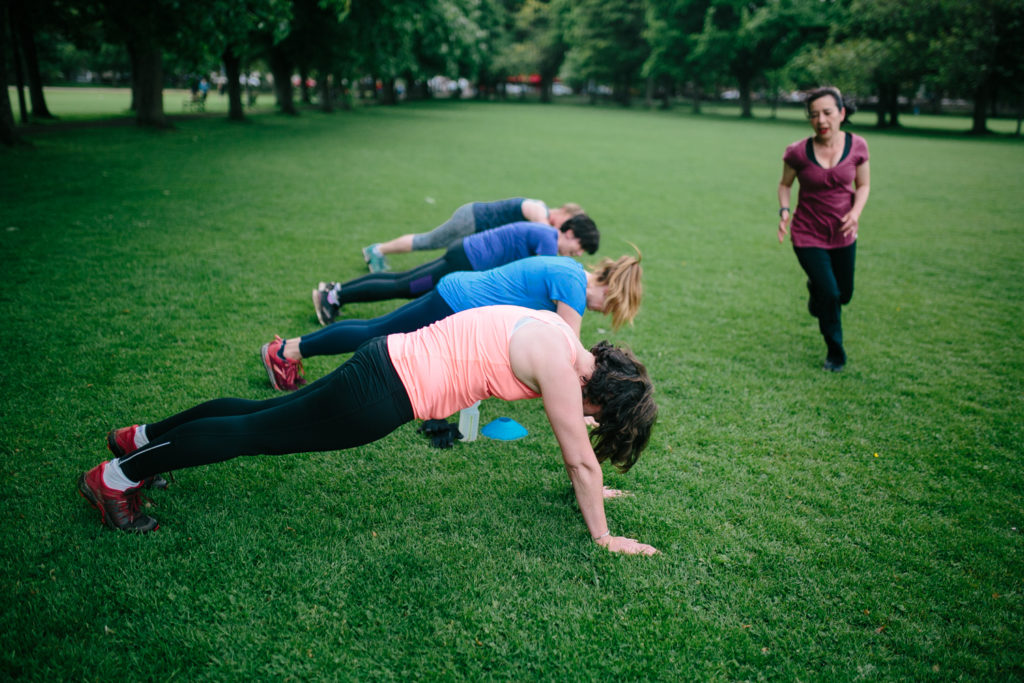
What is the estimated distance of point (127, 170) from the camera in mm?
13086

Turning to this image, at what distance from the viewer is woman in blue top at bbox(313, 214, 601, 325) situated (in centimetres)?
473

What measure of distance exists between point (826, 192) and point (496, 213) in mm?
3073

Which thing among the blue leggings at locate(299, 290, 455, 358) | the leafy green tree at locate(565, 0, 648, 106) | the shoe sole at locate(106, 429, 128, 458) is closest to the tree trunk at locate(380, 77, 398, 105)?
the leafy green tree at locate(565, 0, 648, 106)

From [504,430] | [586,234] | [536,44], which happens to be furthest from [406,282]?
[536,44]

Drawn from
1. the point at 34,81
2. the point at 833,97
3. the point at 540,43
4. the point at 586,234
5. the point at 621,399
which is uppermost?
the point at 540,43

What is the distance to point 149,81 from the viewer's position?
62.7 ft

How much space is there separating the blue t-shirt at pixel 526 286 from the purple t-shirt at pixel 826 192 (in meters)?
2.99

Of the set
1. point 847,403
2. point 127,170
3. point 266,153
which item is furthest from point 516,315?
point 266,153

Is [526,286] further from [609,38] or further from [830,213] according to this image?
[609,38]

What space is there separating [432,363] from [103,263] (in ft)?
21.1

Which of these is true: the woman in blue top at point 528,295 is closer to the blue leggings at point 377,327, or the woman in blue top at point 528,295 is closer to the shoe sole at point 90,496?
the blue leggings at point 377,327

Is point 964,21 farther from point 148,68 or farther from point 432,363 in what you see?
point 432,363

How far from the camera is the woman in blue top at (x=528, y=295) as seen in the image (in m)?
3.66

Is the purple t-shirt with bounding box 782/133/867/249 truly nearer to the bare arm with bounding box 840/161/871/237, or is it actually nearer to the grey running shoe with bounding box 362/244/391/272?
the bare arm with bounding box 840/161/871/237
